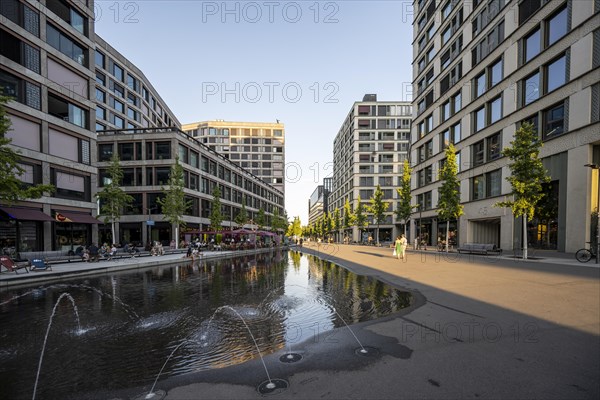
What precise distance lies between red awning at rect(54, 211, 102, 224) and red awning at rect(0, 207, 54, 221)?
1316 mm

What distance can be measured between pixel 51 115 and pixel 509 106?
41.0 metres

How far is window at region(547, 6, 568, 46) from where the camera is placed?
21844mm

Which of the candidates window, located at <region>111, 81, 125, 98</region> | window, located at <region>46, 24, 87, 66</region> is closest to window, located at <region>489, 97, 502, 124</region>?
window, located at <region>46, 24, 87, 66</region>

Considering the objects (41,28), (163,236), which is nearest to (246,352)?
(41,28)

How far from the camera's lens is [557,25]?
22.6 m

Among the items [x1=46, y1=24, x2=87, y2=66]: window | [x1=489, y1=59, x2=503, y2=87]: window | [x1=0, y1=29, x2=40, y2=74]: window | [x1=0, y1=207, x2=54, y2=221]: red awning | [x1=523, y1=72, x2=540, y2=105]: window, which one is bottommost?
[x1=0, y1=207, x2=54, y2=221]: red awning

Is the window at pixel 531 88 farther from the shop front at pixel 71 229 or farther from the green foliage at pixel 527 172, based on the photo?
the shop front at pixel 71 229

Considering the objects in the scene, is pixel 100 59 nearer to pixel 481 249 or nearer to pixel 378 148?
pixel 481 249

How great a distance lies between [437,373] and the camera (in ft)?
13.1

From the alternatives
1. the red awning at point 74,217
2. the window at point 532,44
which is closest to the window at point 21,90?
the red awning at point 74,217

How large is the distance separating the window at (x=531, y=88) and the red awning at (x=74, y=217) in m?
40.9

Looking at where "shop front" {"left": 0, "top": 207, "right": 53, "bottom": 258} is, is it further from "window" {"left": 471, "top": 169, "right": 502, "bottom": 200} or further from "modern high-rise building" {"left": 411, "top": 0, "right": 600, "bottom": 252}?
"window" {"left": 471, "top": 169, "right": 502, "bottom": 200}

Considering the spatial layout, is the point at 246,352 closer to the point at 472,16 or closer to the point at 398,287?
the point at 398,287

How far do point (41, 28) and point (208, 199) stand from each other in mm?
29651
